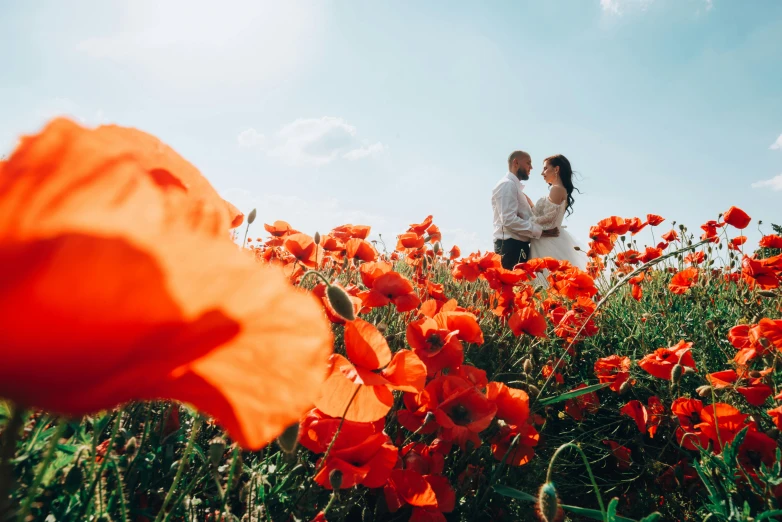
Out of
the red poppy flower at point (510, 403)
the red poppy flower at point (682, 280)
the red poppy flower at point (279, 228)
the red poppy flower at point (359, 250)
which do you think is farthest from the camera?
the red poppy flower at point (682, 280)

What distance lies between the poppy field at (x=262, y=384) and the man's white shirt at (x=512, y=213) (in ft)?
12.6

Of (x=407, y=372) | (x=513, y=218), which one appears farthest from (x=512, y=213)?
(x=407, y=372)

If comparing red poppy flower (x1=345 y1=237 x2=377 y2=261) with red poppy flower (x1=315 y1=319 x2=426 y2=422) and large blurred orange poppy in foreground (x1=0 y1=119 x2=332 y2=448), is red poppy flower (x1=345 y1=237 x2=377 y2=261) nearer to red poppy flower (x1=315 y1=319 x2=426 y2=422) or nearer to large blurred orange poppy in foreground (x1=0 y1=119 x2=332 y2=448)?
red poppy flower (x1=315 y1=319 x2=426 y2=422)

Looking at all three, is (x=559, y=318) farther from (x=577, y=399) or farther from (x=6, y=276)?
(x=6, y=276)

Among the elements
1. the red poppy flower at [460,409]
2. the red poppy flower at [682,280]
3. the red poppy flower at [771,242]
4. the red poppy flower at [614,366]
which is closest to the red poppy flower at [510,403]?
the red poppy flower at [460,409]

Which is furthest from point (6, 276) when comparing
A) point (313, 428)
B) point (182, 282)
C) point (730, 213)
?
point (730, 213)

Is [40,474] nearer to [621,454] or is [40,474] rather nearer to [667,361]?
[667,361]

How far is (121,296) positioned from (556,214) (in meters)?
7.38

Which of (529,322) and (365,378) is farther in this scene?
(529,322)

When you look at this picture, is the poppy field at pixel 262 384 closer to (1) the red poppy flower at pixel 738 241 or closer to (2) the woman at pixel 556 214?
(1) the red poppy flower at pixel 738 241

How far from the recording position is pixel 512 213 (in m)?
6.90

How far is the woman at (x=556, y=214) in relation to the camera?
704 centimetres

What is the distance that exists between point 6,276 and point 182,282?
83 millimetres

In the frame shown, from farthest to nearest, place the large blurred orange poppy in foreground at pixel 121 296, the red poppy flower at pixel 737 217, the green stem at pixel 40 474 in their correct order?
the red poppy flower at pixel 737 217
the green stem at pixel 40 474
the large blurred orange poppy in foreground at pixel 121 296
